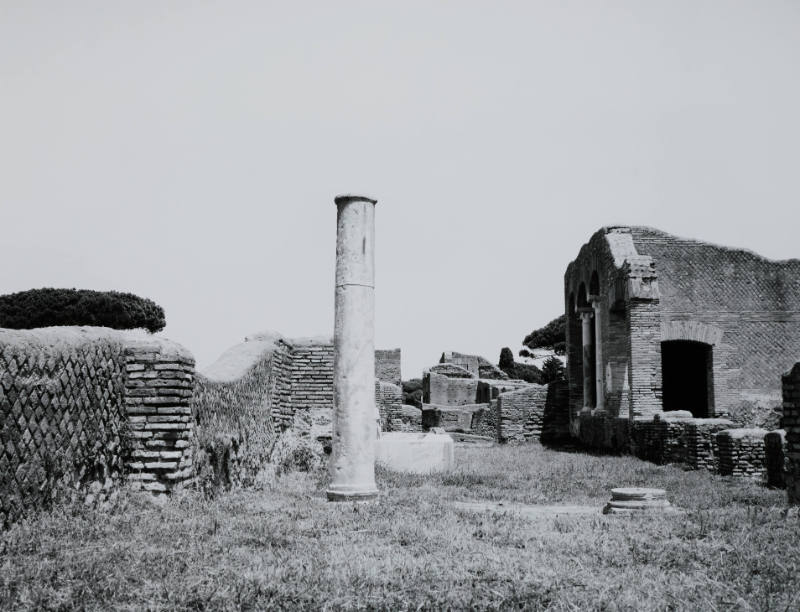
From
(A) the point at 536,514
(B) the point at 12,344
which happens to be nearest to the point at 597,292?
(A) the point at 536,514

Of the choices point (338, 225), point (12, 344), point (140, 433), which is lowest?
point (140, 433)

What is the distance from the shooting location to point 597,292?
20.8 m

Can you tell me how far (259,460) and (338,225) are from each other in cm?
328

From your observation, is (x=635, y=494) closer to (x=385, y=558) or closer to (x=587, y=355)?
(x=385, y=558)

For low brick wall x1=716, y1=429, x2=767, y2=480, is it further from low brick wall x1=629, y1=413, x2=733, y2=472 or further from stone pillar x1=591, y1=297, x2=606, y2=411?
stone pillar x1=591, y1=297, x2=606, y2=411

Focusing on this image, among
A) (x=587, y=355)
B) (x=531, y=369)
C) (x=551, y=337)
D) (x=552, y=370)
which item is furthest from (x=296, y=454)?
(x=551, y=337)

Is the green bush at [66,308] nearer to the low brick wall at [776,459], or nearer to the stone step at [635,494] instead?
the low brick wall at [776,459]

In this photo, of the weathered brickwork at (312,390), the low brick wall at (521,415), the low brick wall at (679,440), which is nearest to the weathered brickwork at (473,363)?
the low brick wall at (521,415)

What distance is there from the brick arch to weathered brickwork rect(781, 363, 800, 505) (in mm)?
11089

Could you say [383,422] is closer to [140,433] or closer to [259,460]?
[259,460]

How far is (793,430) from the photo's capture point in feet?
25.7

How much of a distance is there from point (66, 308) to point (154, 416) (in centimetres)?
2868

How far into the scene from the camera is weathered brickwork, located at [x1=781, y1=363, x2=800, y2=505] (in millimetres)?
7781

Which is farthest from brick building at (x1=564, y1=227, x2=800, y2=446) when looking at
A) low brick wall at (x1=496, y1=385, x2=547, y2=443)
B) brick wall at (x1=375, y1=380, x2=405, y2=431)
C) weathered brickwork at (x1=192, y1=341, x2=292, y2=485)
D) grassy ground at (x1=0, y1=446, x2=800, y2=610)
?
grassy ground at (x1=0, y1=446, x2=800, y2=610)
